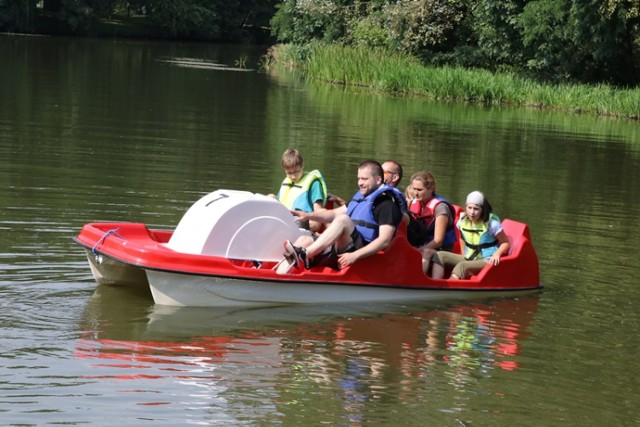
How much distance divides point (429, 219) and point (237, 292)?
2216 millimetres

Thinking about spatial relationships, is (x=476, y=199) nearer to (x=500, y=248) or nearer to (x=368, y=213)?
(x=500, y=248)

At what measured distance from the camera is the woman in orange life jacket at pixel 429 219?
10297mm

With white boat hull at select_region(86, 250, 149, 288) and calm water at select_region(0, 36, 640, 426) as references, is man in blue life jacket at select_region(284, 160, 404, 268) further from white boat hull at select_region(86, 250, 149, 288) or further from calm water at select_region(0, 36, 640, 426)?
white boat hull at select_region(86, 250, 149, 288)

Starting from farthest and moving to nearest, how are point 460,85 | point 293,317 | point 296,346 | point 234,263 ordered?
point 460,85
point 234,263
point 293,317
point 296,346

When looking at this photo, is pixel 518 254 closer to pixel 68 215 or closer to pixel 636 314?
pixel 636 314

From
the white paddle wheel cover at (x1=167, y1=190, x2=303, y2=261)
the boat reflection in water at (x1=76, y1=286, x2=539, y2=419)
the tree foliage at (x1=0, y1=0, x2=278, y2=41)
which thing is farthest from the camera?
the tree foliage at (x1=0, y1=0, x2=278, y2=41)

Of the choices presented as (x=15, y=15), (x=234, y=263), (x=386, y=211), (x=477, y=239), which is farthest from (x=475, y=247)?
(x=15, y=15)

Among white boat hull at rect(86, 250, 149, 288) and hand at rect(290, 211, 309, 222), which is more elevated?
hand at rect(290, 211, 309, 222)

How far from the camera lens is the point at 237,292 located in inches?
356

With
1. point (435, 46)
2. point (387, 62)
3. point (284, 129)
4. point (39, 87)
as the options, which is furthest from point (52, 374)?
point (435, 46)

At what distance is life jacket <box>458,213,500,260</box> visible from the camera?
10398 millimetres

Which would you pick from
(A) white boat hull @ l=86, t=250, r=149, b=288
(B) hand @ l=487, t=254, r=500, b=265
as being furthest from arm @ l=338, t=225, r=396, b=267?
(A) white boat hull @ l=86, t=250, r=149, b=288

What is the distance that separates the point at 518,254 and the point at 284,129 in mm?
12467

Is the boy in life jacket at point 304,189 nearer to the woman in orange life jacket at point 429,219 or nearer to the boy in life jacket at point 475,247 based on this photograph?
the woman in orange life jacket at point 429,219
